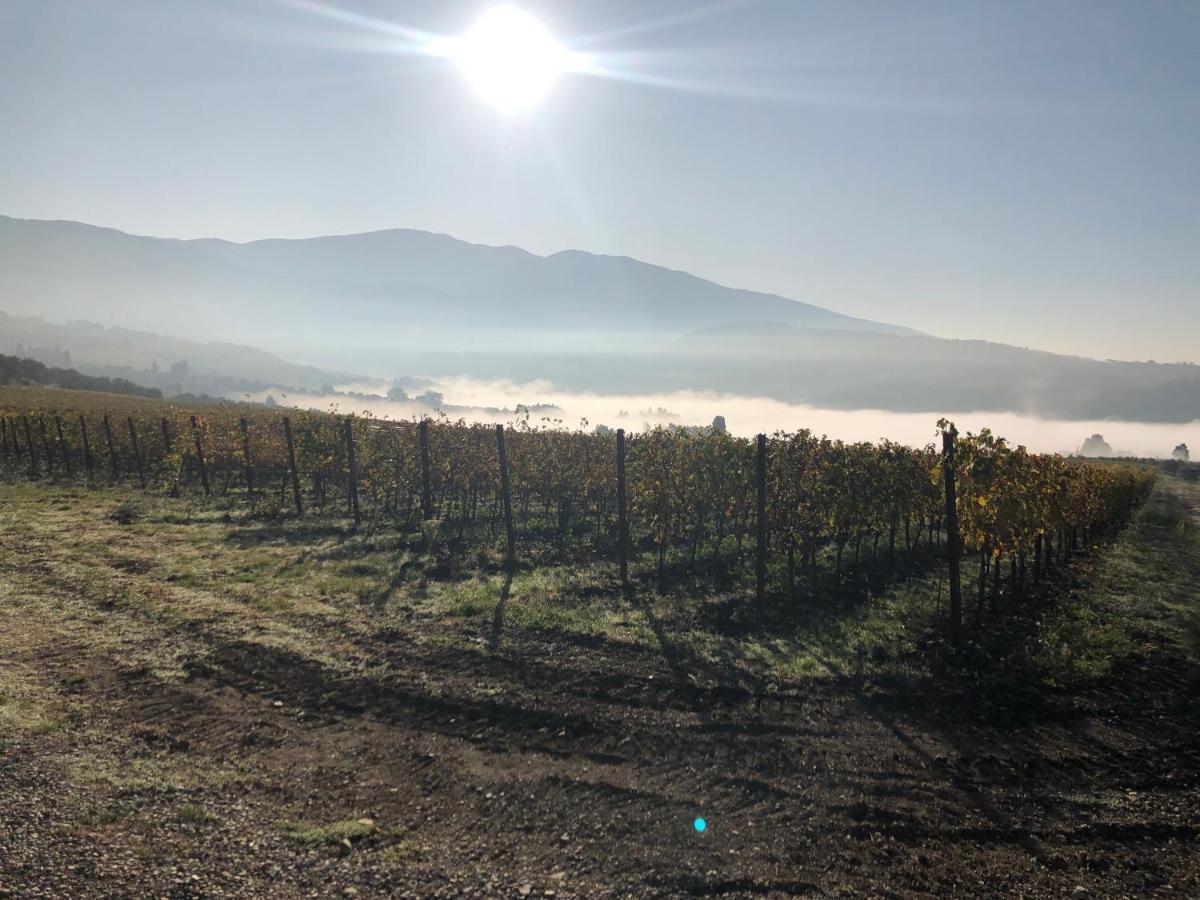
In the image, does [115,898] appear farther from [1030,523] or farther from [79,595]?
[1030,523]

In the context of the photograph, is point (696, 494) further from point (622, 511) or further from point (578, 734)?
point (578, 734)

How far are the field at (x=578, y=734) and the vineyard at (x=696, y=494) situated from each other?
1.60m

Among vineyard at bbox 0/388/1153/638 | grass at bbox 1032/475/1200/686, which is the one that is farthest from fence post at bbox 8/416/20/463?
grass at bbox 1032/475/1200/686

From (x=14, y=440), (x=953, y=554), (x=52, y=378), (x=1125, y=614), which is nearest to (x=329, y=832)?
(x=953, y=554)

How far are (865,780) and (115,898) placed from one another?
790 cm

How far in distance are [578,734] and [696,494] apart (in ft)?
37.3

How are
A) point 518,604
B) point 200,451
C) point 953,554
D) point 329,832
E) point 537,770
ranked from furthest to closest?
point 200,451 → point 518,604 → point 953,554 → point 537,770 → point 329,832

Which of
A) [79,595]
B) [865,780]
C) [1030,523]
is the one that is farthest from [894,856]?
[79,595]

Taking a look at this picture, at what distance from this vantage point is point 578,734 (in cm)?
902

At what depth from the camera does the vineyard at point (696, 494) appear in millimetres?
15203

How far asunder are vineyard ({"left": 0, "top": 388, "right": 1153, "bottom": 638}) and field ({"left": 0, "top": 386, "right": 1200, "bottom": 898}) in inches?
63.1

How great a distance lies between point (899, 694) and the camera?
1041 centimetres

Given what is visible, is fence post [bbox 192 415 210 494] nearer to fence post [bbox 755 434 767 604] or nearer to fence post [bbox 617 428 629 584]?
fence post [bbox 617 428 629 584]

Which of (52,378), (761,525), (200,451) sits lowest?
(761,525)
